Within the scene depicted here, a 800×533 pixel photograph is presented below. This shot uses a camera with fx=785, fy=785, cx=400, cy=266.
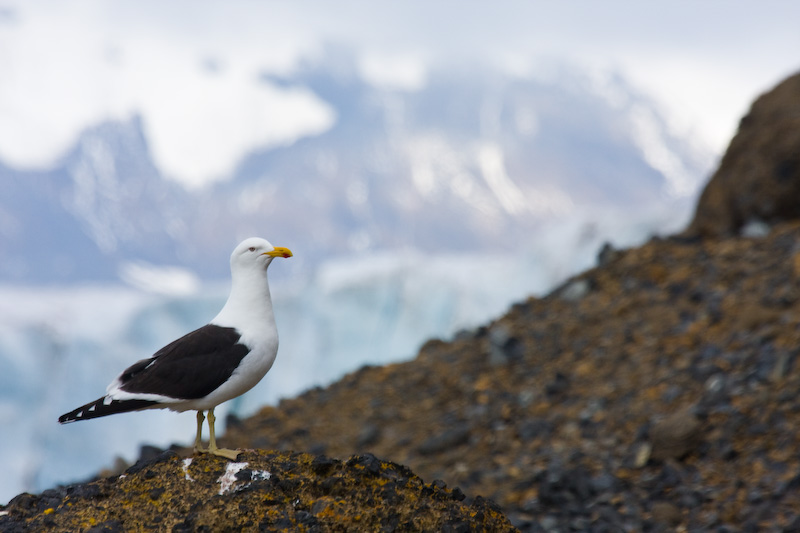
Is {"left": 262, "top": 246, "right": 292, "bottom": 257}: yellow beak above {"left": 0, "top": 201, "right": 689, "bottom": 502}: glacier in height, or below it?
below

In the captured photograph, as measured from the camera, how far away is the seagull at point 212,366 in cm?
412

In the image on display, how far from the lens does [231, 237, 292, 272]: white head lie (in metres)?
4.56

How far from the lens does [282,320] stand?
88.5 ft

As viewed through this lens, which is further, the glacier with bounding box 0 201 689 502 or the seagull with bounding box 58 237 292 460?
the glacier with bounding box 0 201 689 502

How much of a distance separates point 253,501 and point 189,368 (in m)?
0.88

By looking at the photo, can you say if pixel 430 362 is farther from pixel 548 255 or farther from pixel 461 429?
pixel 548 255

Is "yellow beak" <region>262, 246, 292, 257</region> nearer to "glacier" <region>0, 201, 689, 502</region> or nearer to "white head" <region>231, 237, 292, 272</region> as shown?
"white head" <region>231, 237, 292, 272</region>

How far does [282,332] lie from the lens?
88.0ft

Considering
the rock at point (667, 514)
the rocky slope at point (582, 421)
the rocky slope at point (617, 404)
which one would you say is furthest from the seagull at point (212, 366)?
the rock at point (667, 514)

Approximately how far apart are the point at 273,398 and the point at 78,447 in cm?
607

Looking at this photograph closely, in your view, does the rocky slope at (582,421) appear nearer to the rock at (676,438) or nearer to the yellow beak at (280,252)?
the rock at (676,438)

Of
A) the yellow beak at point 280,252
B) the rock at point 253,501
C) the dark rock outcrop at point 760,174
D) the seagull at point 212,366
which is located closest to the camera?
the rock at point 253,501

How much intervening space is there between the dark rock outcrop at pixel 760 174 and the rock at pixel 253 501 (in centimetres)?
980

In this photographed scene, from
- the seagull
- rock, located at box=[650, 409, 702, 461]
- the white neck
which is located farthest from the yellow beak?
rock, located at box=[650, 409, 702, 461]
